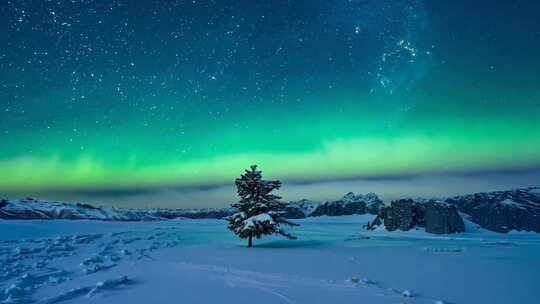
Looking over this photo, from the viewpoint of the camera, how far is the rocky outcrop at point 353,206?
153625 millimetres

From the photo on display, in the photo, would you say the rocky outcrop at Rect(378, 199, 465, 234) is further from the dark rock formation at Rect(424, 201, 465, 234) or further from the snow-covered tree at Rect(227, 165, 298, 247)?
the snow-covered tree at Rect(227, 165, 298, 247)

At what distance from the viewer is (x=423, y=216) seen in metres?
61.2

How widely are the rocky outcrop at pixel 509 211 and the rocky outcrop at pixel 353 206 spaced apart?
2662 inches

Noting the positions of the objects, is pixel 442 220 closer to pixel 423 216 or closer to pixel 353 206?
pixel 423 216

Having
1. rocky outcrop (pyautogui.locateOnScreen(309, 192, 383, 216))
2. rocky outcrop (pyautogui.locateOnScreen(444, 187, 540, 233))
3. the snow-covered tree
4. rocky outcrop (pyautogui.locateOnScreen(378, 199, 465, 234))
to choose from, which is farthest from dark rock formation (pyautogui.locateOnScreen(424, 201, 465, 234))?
rocky outcrop (pyautogui.locateOnScreen(309, 192, 383, 216))

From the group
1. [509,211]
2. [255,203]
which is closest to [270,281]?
[255,203]

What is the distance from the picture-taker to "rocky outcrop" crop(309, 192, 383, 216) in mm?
153625

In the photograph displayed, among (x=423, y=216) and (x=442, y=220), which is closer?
(x=442, y=220)

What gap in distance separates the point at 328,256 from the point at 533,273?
31.3ft

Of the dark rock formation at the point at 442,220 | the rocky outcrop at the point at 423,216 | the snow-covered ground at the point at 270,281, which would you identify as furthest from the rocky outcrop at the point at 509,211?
the snow-covered ground at the point at 270,281

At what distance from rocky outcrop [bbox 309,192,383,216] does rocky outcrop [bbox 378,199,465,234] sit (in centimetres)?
8573

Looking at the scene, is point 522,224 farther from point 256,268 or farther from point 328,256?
point 256,268

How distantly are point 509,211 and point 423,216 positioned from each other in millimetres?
19894

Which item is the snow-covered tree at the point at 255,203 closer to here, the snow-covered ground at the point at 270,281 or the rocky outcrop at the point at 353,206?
the snow-covered ground at the point at 270,281
